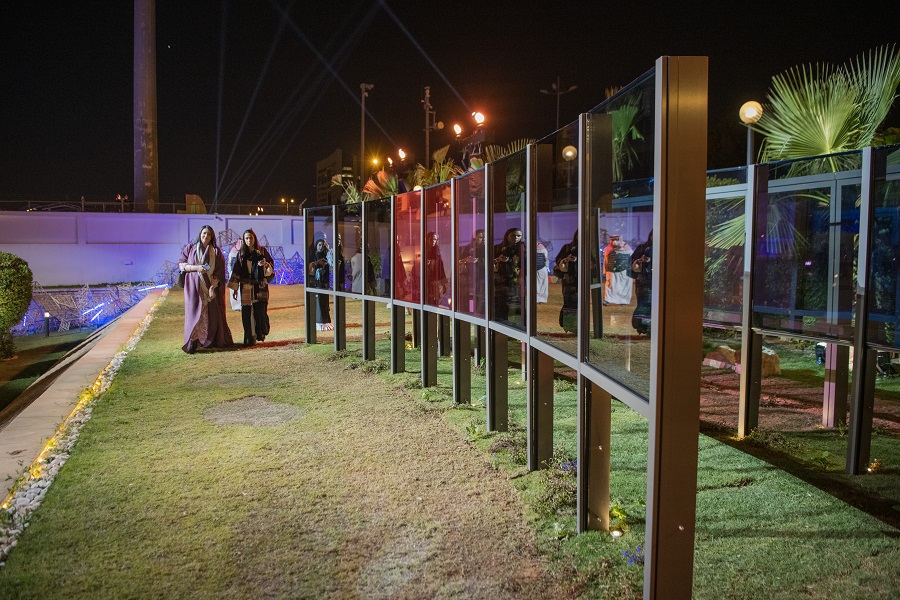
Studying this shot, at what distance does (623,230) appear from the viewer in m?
3.44

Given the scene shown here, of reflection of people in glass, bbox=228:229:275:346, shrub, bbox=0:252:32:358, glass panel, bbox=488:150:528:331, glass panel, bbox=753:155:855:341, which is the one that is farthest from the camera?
shrub, bbox=0:252:32:358

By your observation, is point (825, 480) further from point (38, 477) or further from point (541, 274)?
point (38, 477)

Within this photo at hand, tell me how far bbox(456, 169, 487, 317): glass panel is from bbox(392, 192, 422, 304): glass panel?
1.59 metres

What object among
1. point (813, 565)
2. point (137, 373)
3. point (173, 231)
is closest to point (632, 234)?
point (813, 565)

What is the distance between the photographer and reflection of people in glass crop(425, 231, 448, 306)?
8257mm

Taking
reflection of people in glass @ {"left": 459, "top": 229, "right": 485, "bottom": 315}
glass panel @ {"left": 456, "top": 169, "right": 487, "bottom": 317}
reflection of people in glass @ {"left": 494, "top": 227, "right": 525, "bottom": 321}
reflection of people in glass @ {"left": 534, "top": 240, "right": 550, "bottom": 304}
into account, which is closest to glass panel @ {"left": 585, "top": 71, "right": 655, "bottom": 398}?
reflection of people in glass @ {"left": 534, "top": 240, "right": 550, "bottom": 304}

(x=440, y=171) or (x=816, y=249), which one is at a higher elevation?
(x=440, y=171)

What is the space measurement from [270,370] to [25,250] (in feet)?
87.1

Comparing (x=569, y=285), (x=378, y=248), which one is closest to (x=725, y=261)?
(x=569, y=285)

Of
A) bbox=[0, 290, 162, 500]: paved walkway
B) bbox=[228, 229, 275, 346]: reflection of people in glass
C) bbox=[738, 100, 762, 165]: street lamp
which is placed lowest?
bbox=[0, 290, 162, 500]: paved walkway

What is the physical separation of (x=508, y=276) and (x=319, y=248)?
7.44m

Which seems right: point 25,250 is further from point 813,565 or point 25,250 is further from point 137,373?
point 813,565

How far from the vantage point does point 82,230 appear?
105 feet

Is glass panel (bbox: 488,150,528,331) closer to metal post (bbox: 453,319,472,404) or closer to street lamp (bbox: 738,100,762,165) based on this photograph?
metal post (bbox: 453,319,472,404)
